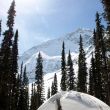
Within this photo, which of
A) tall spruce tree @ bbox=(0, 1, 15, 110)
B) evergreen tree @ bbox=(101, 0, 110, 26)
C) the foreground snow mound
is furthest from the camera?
tall spruce tree @ bbox=(0, 1, 15, 110)

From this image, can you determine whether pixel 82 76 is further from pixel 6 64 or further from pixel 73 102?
pixel 73 102

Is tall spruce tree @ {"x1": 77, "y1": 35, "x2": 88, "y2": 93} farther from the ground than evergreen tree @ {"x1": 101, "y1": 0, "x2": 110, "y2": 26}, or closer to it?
closer to it

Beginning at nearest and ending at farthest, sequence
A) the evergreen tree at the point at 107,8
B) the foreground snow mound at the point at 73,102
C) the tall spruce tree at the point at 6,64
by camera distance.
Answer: the foreground snow mound at the point at 73,102 < the evergreen tree at the point at 107,8 < the tall spruce tree at the point at 6,64

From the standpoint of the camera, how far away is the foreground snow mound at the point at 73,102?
1834 cm

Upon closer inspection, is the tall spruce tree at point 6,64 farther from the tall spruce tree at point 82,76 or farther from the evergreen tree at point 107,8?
the tall spruce tree at point 82,76

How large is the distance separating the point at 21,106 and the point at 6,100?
2166 cm

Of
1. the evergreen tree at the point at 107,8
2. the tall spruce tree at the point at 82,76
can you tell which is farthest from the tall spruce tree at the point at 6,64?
the tall spruce tree at the point at 82,76

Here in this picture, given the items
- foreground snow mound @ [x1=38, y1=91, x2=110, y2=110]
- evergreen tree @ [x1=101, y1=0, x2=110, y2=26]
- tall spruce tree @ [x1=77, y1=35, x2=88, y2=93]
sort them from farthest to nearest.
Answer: tall spruce tree @ [x1=77, y1=35, x2=88, y2=93]
evergreen tree @ [x1=101, y1=0, x2=110, y2=26]
foreground snow mound @ [x1=38, y1=91, x2=110, y2=110]

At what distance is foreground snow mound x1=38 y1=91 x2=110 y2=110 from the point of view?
18344 millimetres

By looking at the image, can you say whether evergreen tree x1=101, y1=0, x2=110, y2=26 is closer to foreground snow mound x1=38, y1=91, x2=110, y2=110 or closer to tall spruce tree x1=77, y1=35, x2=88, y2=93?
foreground snow mound x1=38, y1=91, x2=110, y2=110

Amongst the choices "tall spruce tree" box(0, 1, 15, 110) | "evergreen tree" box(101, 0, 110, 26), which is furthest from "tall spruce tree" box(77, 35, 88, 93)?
"evergreen tree" box(101, 0, 110, 26)

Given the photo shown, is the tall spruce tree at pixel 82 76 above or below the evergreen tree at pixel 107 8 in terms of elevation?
below

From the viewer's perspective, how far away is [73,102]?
61.0 ft

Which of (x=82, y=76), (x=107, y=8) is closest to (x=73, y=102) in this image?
(x=107, y=8)
